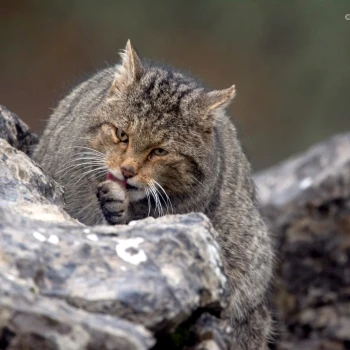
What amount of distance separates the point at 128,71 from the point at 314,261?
12.6 ft

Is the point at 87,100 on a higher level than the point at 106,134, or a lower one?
higher

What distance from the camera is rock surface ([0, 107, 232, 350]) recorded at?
3467 millimetres

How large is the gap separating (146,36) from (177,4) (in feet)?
2.89

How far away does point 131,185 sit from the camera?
5863mm

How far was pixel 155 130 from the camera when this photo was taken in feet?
19.6

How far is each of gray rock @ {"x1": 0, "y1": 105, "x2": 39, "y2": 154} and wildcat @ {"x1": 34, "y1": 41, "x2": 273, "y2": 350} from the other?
0.62ft

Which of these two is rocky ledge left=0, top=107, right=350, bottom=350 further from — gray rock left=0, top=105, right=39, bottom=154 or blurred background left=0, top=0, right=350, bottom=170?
blurred background left=0, top=0, right=350, bottom=170

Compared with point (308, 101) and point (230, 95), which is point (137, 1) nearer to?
point (308, 101)

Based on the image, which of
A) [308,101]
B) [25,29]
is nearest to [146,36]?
[25,29]

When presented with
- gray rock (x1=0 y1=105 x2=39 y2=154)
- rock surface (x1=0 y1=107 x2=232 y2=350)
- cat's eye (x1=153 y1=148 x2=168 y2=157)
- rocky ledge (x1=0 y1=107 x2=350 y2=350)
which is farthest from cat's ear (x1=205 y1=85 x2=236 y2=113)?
rock surface (x1=0 y1=107 x2=232 y2=350)

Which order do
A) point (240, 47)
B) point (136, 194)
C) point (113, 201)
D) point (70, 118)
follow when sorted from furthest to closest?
point (240, 47) → point (70, 118) → point (136, 194) → point (113, 201)

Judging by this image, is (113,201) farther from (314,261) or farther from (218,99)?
(314,261)

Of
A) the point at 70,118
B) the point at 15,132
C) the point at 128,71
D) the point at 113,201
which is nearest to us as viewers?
the point at 113,201

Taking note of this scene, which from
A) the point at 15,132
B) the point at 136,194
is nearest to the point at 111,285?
the point at 136,194
